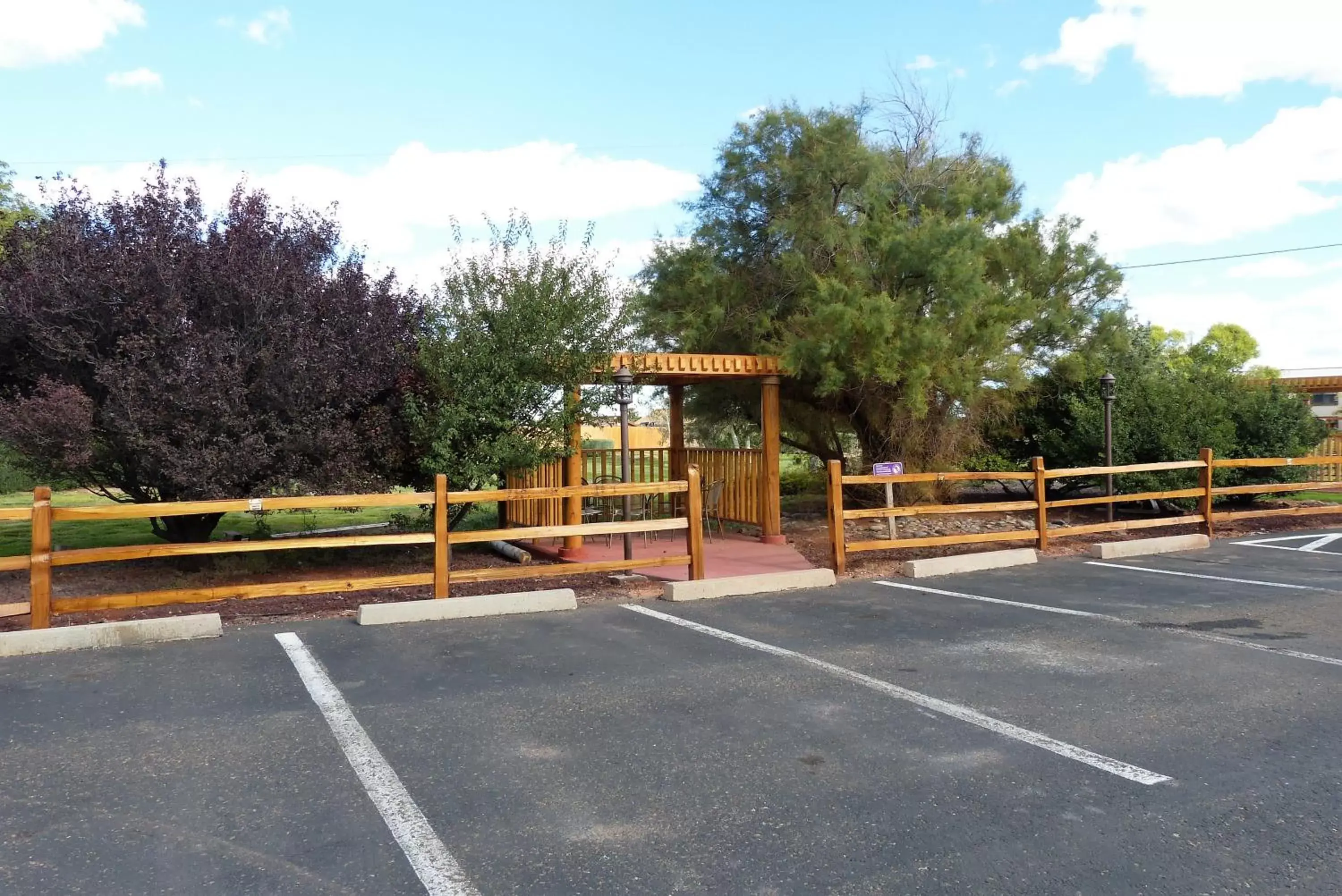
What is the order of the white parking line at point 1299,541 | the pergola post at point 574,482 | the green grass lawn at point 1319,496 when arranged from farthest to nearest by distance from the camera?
the green grass lawn at point 1319,496 < the white parking line at point 1299,541 < the pergola post at point 574,482

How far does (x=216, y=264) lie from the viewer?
8727 mm

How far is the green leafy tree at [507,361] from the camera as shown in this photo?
9734mm

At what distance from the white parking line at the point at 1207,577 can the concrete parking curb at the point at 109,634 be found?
29.5ft

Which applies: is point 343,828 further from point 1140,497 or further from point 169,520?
point 1140,497

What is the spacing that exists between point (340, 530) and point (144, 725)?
8.50 metres

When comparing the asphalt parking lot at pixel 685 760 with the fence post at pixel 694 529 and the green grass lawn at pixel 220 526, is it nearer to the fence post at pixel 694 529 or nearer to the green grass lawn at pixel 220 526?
the fence post at pixel 694 529

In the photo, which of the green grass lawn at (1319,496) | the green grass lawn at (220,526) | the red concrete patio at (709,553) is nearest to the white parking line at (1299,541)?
the red concrete patio at (709,553)

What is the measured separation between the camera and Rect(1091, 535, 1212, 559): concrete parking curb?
10750mm

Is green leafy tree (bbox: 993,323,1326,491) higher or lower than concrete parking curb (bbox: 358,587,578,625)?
higher

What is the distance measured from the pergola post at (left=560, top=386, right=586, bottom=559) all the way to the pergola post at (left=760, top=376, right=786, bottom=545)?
2734 millimetres

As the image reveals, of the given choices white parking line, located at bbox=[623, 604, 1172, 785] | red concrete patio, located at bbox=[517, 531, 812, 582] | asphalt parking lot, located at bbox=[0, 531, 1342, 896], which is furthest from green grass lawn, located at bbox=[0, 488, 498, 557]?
white parking line, located at bbox=[623, 604, 1172, 785]

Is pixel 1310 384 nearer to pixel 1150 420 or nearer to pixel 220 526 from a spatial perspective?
pixel 1150 420

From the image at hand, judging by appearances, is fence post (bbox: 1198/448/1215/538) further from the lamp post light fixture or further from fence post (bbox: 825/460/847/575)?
the lamp post light fixture

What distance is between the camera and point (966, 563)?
993cm
